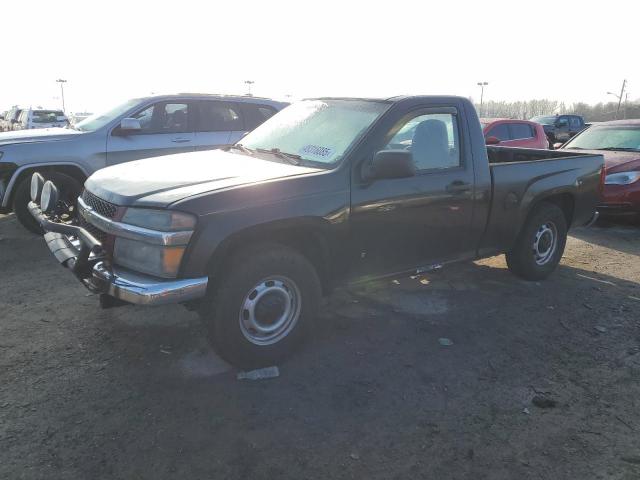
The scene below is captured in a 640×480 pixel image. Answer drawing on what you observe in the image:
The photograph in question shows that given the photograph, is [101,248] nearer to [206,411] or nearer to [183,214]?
[183,214]

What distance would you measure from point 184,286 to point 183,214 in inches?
16.9

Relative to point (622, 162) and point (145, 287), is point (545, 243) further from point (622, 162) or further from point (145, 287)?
point (145, 287)

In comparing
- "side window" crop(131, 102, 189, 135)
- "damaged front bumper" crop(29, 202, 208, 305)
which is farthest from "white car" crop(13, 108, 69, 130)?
"damaged front bumper" crop(29, 202, 208, 305)

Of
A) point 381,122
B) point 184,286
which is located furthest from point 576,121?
point 184,286

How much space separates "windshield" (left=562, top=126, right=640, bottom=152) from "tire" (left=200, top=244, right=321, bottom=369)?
7.66m

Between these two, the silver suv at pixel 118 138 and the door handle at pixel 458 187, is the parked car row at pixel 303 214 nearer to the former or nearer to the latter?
the door handle at pixel 458 187

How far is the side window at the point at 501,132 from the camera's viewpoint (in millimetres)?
11469

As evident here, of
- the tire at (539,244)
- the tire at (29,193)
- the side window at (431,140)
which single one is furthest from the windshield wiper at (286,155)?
the tire at (29,193)

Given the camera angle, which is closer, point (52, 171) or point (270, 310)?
point (270, 310)

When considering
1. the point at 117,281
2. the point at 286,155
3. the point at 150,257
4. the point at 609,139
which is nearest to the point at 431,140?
the point at 286,155

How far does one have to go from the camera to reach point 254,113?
320 inches

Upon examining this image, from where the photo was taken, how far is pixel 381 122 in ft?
12.6

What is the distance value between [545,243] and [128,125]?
549 centimetres

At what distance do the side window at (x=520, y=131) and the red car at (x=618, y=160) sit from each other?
2.22 meters
